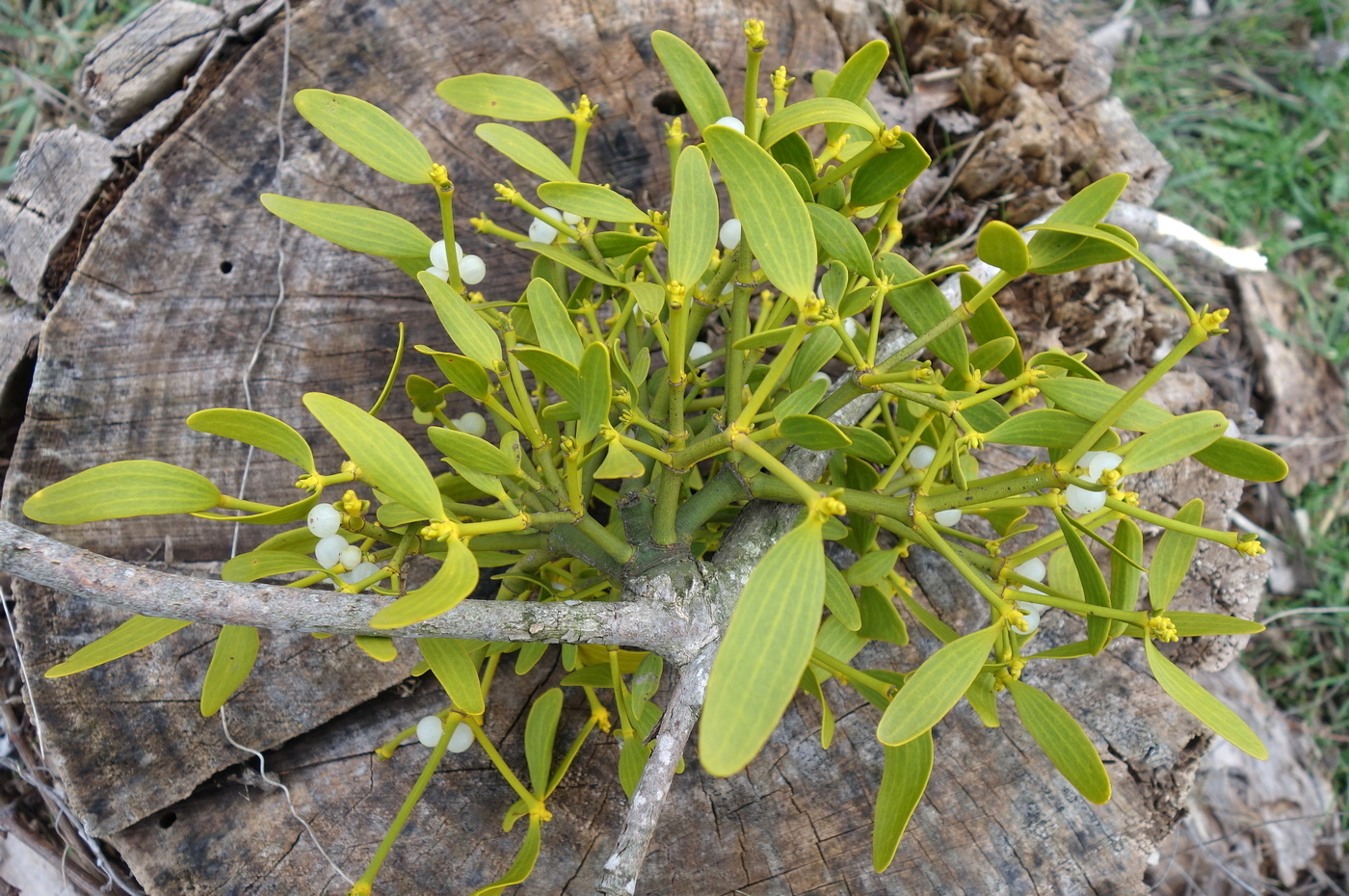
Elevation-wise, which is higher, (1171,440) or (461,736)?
(1171,440)

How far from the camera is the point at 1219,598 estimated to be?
1.01 meters

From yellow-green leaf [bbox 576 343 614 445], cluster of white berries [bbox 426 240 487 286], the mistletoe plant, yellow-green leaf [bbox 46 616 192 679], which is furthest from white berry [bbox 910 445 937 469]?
yellow-green leaf [bbox 46 616 192 679]

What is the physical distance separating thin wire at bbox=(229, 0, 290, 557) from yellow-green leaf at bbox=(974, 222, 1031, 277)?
2.70 ft

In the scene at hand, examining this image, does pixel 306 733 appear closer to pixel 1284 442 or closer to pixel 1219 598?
pixel 1219 598

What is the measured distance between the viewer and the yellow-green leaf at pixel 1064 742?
0.65m

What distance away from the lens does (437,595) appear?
1.59 ft

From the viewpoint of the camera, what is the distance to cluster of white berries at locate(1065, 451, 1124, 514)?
621mm

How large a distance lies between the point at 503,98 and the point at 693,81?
19cm

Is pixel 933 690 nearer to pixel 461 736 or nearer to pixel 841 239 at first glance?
pixel 841 239

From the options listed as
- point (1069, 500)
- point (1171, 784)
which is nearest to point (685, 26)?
point (1069, 500)

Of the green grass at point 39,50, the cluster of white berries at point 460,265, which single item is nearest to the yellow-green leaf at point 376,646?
the cluster of white berries at point 460,265

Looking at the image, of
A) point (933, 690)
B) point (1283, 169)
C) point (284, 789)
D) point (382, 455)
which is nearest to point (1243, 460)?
point (933, 690)

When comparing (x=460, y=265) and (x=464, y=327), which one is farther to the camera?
(x=460, y=265)

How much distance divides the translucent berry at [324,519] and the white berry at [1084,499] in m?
0.59
